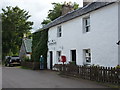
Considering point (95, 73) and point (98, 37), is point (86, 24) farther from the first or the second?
point (95, 73)

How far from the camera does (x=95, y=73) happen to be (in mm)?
13172

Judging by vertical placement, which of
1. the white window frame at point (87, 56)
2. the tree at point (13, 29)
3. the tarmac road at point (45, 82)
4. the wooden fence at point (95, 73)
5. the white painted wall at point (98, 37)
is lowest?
the tarmac road at point (45, 82)

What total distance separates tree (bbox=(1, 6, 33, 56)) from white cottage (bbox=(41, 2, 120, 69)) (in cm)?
2837

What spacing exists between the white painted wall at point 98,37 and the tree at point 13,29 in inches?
1224

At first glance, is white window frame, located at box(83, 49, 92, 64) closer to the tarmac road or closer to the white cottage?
the white cottage

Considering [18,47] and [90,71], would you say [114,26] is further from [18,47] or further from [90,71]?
[18,47]

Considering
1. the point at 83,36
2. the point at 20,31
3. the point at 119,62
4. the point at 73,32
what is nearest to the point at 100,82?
the point at 119,62

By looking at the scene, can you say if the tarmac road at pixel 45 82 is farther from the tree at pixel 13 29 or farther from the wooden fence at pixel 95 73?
the tree at pixel 13 29

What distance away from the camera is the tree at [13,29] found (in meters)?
49.3

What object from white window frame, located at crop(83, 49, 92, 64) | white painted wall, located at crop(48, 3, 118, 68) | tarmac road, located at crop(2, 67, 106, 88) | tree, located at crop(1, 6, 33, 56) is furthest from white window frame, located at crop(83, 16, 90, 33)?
tree, located at crop(1, 6, 33, 56)

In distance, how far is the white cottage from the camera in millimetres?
14016

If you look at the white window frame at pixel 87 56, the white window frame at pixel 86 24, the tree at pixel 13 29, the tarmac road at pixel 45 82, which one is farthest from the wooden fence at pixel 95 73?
the tree at pixel 13 29

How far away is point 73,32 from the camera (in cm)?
1956

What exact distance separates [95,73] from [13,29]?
39.6 meters
